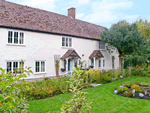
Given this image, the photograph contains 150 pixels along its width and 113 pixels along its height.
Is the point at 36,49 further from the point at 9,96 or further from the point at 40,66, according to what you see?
the point at 9,96

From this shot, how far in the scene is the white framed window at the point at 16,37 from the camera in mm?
14086

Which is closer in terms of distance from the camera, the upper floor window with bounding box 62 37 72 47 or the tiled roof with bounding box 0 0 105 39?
the tiled roof with bounding box 0 0 105 39

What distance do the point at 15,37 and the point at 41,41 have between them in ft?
10.0

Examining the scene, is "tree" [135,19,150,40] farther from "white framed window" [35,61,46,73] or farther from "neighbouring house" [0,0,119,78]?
"white framed window" [35,61,46,73]

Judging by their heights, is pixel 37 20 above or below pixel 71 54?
above

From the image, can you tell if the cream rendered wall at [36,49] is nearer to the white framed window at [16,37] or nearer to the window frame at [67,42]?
the white framed window at [16,37]

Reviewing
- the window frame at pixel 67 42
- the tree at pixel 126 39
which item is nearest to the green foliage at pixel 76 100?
the window frame at pixel 67 42

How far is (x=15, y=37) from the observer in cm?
1438

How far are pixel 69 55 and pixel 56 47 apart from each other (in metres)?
2.03

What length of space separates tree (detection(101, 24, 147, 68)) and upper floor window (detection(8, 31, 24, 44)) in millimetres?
12537

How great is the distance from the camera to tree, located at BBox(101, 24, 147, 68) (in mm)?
19719

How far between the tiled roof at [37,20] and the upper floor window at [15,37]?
80cm

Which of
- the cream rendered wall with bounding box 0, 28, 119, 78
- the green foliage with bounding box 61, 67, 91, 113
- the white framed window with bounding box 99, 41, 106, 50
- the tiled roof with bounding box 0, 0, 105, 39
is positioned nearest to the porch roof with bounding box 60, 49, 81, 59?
the cream rendered wall with bounding box 0, 28, 119, 78

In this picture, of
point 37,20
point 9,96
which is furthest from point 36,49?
point 9,96
